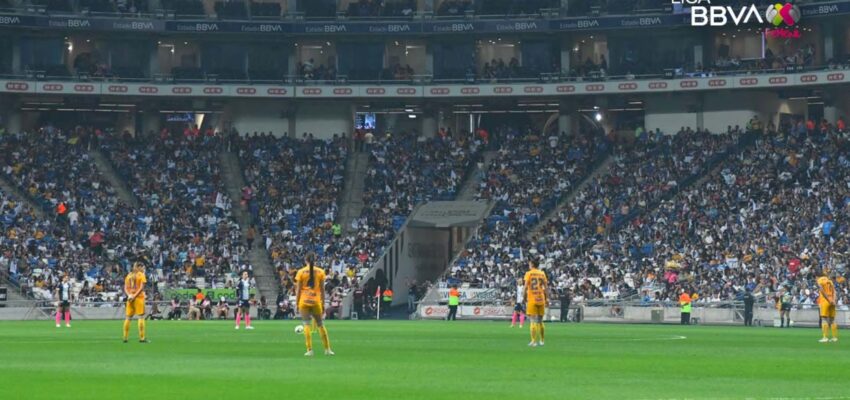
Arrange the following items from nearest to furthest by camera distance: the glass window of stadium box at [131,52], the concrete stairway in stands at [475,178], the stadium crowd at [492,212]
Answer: the stadium crowd at [492,212] < the concrete stairway in stands at [475,178] < the glass window of stadium box at [131,52]

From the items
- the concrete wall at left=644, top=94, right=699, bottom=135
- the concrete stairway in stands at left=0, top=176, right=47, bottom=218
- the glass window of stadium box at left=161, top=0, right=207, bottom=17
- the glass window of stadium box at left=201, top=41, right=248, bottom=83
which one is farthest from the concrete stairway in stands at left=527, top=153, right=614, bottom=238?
the concrete stairway in stands at left=0, top=176, right=47, bottom=218

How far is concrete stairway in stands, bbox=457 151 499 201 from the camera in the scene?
82.4 meters

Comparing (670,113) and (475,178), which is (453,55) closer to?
(475,178)

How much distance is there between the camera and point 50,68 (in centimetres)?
8588

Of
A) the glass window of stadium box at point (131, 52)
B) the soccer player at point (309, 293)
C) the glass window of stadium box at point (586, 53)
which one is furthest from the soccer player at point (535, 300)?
the glass window of stadium box at point (131, 52)

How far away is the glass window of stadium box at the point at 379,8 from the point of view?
289ft

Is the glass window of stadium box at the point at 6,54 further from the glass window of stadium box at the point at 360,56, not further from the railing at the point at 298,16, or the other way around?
the glass window of stadium box at the point at 360,56

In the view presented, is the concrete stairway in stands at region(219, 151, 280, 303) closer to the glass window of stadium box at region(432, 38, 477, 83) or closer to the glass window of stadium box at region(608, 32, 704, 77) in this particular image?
the glass window of stadium box at region(432, 38, 477, 83)

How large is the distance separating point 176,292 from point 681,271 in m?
A: 24.0

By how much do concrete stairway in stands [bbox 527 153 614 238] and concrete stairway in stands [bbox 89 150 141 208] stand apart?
21471mm

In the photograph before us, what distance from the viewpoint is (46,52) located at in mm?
87750

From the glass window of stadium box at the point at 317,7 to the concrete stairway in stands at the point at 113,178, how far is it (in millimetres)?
15164

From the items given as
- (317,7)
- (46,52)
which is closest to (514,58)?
(317,7)

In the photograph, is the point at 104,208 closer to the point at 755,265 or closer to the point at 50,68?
the point at 50,68
